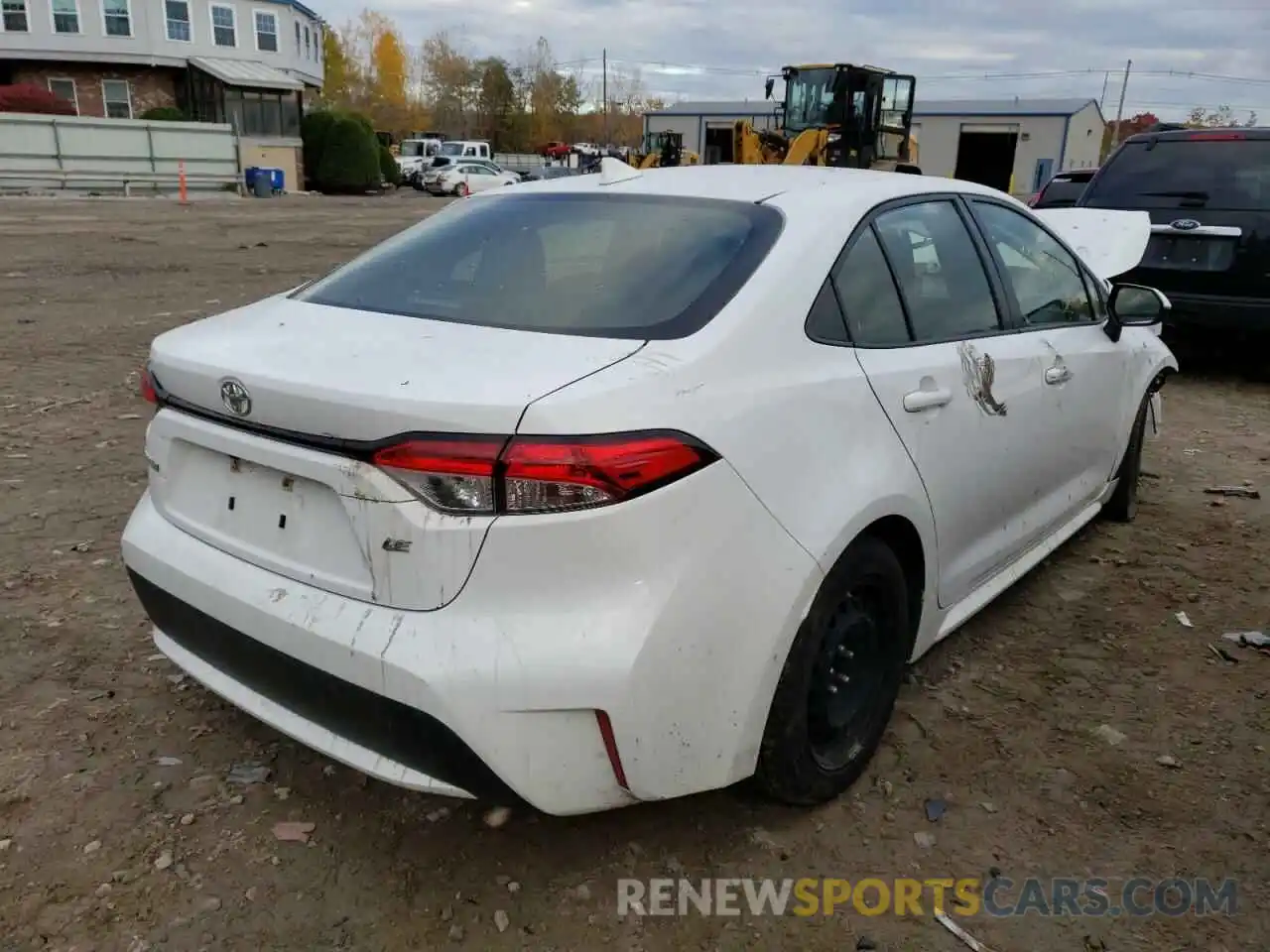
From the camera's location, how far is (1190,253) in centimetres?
717

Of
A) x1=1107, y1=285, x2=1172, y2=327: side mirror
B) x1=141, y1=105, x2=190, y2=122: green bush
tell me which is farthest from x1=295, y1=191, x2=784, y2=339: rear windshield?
x1=141, y1=105, x2=190, y2=122: green bush

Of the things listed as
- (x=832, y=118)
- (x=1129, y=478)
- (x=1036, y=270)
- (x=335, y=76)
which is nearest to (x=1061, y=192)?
(x=1129, y=478)

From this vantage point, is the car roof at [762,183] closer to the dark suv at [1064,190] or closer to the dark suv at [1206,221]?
the dark suv at [1206,221]

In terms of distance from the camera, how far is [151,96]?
39.4 meters

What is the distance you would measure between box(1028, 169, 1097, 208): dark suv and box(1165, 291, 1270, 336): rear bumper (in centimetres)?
323

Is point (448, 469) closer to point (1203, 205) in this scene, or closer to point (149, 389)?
point (149, 389)

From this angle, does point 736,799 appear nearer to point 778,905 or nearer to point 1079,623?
point 778,905

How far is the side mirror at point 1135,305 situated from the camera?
159 inches

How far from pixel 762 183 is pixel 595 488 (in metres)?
1.42

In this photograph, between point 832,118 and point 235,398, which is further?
point 832,118

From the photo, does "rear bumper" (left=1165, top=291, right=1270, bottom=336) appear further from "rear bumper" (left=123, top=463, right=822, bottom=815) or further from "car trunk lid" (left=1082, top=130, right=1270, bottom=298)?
"rear bumper" (left=123, top=463, right=822, bottom=815)

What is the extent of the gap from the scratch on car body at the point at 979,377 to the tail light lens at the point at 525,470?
4.39ft

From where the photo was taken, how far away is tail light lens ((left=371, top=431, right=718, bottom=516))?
194cm

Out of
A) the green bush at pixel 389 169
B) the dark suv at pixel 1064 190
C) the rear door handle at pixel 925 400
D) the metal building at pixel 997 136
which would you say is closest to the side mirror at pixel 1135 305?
the rear door handle at pixel 925 400
